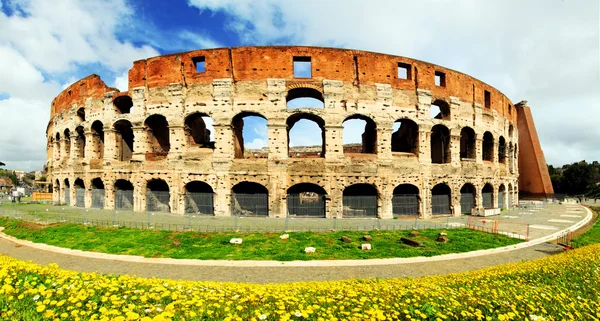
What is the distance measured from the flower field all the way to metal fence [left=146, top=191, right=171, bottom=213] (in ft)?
50.5

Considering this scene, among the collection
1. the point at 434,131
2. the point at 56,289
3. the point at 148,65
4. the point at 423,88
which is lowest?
the point at 56,289

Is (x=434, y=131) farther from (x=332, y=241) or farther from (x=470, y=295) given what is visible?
(x=470, y=295)

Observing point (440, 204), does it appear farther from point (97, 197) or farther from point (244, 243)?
point (97, 197)

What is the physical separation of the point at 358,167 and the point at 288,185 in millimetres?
5135

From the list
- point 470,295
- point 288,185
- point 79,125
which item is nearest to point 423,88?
point 288,185

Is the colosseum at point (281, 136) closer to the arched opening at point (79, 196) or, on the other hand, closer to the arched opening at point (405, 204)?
the arched opening at point (405, 204)

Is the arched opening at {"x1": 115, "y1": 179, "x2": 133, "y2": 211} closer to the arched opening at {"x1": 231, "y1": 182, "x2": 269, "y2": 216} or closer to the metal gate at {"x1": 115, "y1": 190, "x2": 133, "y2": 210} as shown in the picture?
the metal gate at {"x1": 115, "y1": 190, "x2": 133, "y2": 210}

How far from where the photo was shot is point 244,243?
11.2 metres

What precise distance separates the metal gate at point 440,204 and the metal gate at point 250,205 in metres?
12.7

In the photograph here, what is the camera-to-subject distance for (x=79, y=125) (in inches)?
926

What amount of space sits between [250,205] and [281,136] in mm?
5373

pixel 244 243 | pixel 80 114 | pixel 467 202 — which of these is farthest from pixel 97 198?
pixel 467 202

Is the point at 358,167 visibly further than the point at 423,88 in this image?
No

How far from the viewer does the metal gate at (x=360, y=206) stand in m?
18.4
